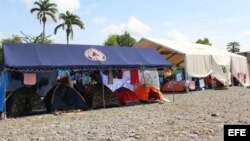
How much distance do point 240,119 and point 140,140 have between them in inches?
159

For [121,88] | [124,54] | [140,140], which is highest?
[124,54]

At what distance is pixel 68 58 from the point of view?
14172 millimetres

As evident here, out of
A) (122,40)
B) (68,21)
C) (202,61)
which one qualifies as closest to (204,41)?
(122,40)

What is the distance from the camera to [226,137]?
19.8ft

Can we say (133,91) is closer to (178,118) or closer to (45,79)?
(45,79)

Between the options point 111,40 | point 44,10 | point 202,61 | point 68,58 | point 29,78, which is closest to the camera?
point 29,78

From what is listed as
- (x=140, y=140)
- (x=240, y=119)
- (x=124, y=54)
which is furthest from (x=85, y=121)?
(x=124, y=54)

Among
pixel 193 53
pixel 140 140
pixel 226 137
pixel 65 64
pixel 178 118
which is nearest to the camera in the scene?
pixel 226 137

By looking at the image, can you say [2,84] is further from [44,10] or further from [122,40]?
[122,40]

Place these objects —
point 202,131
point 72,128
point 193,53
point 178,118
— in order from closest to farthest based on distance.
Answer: point 202,131 → point 72,128 → point 178,118 → point 193,53

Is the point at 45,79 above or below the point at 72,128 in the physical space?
above

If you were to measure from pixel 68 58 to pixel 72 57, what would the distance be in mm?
215

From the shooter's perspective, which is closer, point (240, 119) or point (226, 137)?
point (226, 137)

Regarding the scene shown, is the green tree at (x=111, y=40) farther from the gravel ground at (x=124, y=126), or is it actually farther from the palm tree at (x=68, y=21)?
the gravel ground at (x=124, y=126)
